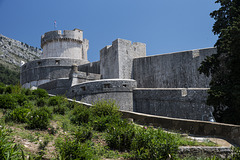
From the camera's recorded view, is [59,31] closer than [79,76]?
No

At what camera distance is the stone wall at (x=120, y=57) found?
21.2 m

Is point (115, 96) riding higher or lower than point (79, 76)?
lower

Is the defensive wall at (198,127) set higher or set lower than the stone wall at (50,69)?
lower

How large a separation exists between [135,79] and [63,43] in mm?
14037

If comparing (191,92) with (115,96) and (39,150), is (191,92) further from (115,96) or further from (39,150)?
(39,150)

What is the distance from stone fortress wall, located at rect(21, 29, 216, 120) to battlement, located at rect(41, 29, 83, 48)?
→ 5.37 metres

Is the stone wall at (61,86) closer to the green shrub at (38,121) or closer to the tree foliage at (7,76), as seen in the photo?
the green shrub at (38,121)

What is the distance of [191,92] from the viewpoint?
14.3 m

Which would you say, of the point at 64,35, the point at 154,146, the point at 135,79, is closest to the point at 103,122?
the point at 154,146

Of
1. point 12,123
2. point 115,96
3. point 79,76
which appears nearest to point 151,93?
point 115,96

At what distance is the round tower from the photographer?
30.9 m

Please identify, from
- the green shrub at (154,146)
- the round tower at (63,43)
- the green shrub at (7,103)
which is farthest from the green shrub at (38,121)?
the round tower at (63,43)

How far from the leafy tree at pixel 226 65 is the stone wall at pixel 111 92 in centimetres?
600

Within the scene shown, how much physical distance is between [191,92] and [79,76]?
388 inches
